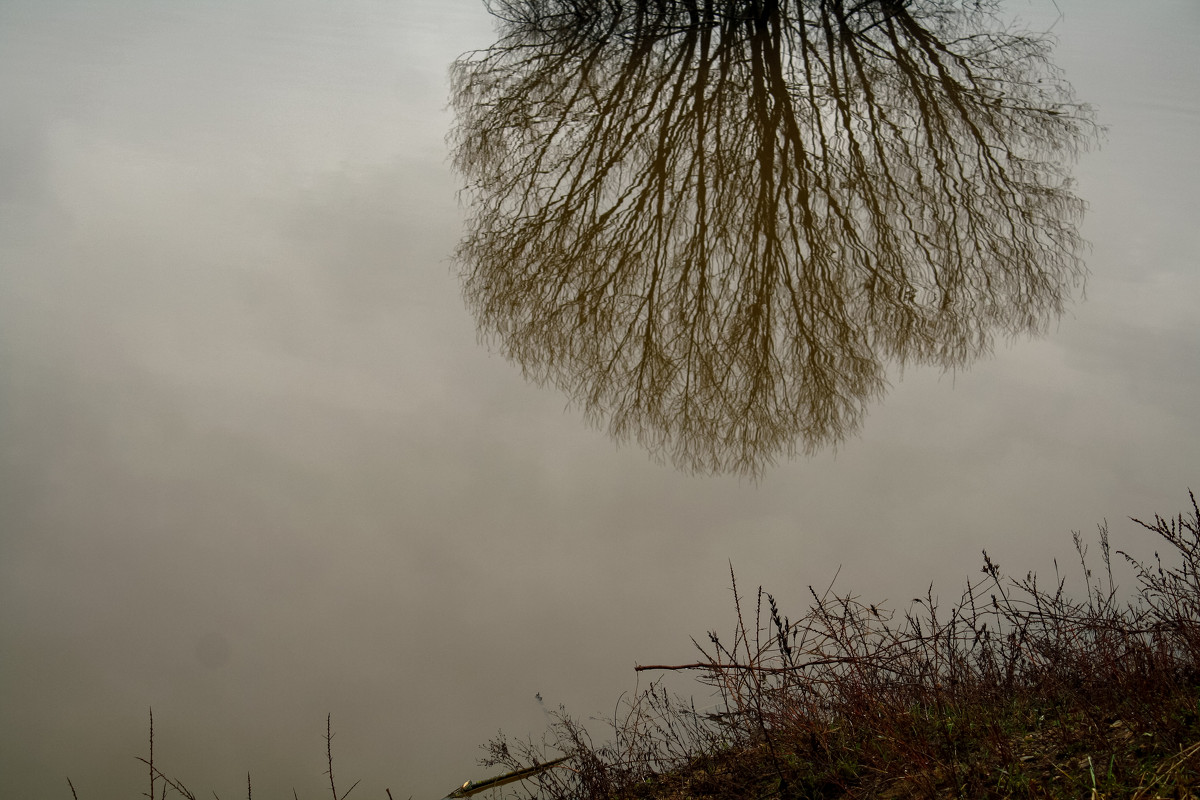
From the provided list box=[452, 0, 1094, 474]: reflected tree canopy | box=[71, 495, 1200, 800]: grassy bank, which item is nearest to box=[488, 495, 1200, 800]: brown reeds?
box=[71, 495, 1200, 800]: grassy bank

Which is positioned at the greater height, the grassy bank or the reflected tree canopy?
the reflected tree canopy

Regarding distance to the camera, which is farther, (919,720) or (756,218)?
(756,218)

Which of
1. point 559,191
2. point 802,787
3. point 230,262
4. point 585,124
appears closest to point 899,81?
point 585,124

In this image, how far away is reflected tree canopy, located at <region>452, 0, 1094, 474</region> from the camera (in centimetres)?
482

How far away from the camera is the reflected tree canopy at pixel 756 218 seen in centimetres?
482

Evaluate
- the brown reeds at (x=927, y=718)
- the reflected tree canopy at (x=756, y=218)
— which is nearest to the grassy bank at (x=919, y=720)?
the brown reeds at (x=927, y=718)

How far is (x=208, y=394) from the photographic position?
4617 millimetres

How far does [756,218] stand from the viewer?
5.88 m

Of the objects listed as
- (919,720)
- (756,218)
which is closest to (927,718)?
(919,720)

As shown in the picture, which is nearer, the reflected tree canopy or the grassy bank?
the grassy bank

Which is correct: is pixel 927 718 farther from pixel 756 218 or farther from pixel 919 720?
pixel 756 218

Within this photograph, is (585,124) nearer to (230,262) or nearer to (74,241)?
(230,262)

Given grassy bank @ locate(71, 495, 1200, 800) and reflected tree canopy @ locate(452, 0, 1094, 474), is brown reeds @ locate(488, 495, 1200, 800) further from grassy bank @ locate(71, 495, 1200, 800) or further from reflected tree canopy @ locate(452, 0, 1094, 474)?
reflected tree canopy @ locate(452, 0, 1094, 474)

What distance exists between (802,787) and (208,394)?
3.80 metres
